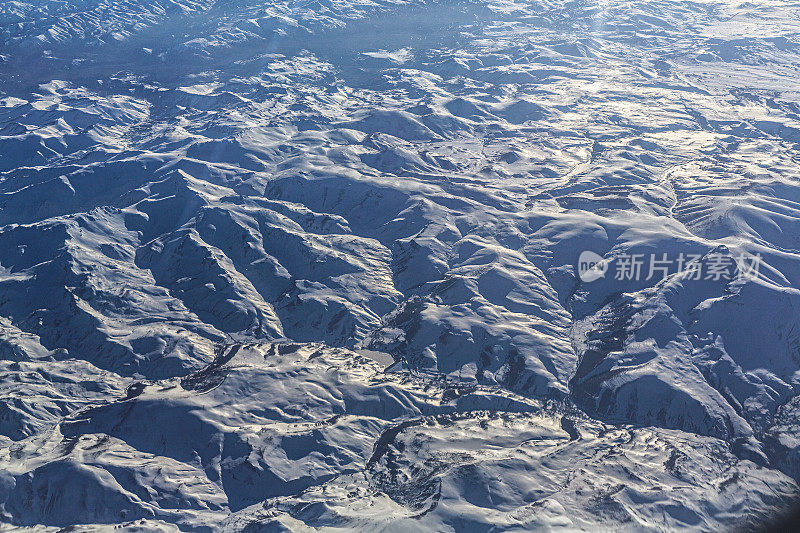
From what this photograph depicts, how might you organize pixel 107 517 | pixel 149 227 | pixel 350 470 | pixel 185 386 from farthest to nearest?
pixel 149 227 → pixel 185 386 → pixel 350 470 → pixel 107 517

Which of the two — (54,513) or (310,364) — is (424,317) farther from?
(54,513)

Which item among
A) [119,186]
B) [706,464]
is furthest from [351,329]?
[119,186]

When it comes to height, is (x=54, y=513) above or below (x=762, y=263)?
below

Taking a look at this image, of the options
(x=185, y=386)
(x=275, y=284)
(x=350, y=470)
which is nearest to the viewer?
(x=350, y=470)

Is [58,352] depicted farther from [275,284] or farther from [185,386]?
[275,284]

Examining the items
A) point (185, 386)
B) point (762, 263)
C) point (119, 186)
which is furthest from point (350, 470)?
point (119, 186)

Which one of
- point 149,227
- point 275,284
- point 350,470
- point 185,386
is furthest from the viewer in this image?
point 149,227

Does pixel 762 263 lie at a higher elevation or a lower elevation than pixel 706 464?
higher

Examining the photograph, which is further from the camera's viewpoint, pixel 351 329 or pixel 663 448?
pixel 351 329

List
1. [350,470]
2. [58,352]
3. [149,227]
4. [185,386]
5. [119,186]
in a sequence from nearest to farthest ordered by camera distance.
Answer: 1. [350,470]
2. [185,386]
3. [58,352]
4. [149,227]
5. [119,186]
